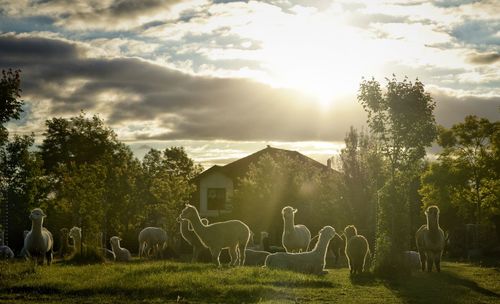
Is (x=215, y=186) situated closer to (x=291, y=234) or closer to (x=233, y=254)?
(x=291, y=234)

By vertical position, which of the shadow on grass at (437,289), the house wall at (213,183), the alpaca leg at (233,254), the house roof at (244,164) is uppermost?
the house roof at (244,164)

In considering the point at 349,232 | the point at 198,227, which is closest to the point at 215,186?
the point at 349,232

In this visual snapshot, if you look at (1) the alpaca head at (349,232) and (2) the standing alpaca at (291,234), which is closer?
(1) the alpaca head at (349,232)

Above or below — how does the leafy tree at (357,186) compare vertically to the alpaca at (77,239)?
above

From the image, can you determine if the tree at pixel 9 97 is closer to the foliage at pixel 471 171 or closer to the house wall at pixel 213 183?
the foliage at pixel 471 171

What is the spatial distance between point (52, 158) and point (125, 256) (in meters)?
41.3

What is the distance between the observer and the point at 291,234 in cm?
2981

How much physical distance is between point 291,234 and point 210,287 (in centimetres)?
1254

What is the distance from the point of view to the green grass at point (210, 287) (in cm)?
1657

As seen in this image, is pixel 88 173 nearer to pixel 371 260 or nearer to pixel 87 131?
pixel 371 260

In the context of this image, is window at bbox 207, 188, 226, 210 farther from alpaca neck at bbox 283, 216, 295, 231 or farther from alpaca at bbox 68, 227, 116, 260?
alpaca neck at bbox 283, 216, 295, 231

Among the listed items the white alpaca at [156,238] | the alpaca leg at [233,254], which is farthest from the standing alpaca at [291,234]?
the white alpaca at [156,238]

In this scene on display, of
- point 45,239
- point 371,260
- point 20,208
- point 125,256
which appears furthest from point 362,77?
point 20,208

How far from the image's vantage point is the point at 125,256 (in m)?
37.6
